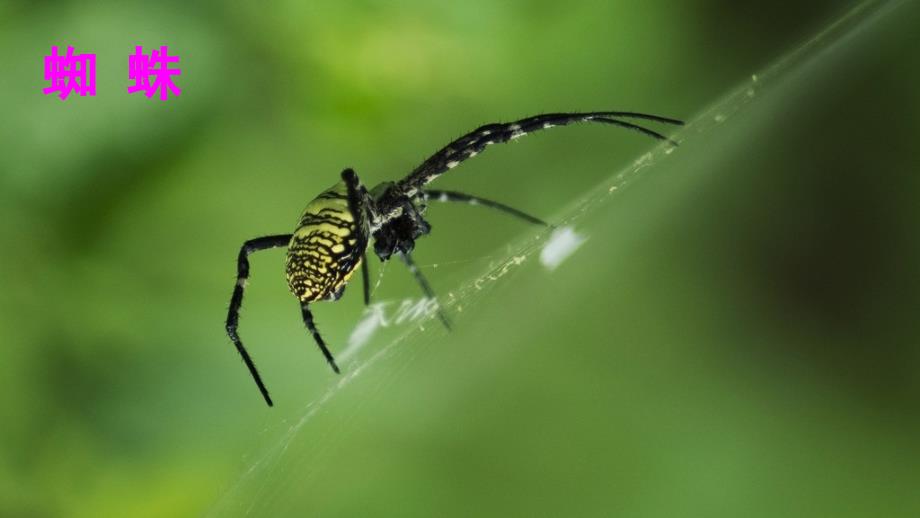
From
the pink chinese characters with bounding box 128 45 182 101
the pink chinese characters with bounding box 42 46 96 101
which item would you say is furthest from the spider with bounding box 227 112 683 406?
the pink chinese characters with bounding box 42 46 96 101

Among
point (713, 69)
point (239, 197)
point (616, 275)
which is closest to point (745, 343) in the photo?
point (616, 275)

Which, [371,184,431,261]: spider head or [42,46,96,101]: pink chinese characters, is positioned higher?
[42,46,96,101]: pink chinese characters

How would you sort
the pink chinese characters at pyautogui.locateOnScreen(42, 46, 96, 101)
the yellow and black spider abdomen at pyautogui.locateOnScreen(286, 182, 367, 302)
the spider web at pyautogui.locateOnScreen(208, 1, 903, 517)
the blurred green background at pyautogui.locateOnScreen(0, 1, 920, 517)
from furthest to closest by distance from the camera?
1. the pink chinese characters at pyautogui.locateOnScreen(42, 46, 96, 101)
2. the yellow and black spider abdomen at pyautogui.locateOnScreen(286, 182, 367, 302)
3. the blurred green background at pyautogui.locateOnScreen(0, 1, 920, 517)
4. the spider web at pyautogui.locateOnScreen(208, 1, 903, 517)

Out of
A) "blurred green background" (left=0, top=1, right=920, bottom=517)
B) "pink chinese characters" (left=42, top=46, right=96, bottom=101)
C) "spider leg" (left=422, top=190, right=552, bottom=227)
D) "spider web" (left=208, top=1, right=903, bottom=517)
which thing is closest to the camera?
"spider web" (left=208, top=1, right=903, bottom=517)

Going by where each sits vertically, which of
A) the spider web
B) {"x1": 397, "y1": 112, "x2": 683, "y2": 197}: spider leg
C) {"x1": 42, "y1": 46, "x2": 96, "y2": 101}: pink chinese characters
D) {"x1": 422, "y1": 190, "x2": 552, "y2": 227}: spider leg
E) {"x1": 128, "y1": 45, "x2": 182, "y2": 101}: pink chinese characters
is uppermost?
{"x1": 42, "y1": 46, "x2": 96, "y2": 101}: pink chinese characters

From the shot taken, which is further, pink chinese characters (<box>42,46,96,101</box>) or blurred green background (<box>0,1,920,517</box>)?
pink chinese characters (<box>42,46,96,101</box>)

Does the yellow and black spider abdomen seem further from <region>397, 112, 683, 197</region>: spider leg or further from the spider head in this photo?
<region>397, 112, 683, 197</region>: spider leg

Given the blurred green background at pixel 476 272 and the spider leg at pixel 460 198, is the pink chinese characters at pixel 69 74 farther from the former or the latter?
the spider leg at pixel 460 198

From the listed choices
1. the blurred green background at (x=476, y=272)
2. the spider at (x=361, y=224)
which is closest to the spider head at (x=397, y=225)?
the spider at (x=361, y=224)
